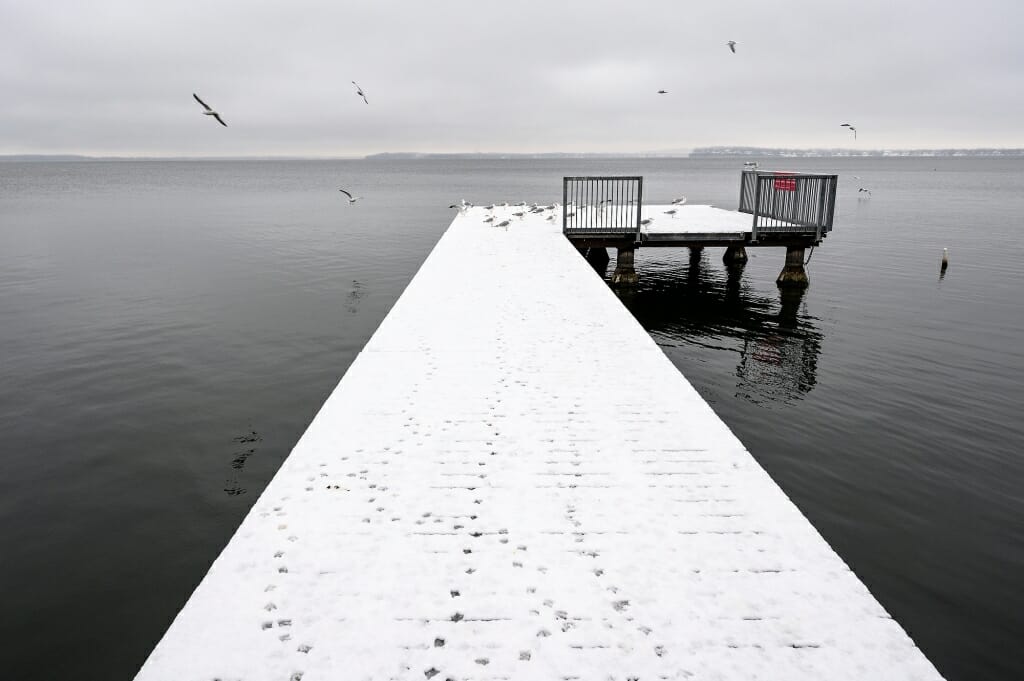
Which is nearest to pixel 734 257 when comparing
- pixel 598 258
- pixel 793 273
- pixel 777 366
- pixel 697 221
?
pixel 793 273

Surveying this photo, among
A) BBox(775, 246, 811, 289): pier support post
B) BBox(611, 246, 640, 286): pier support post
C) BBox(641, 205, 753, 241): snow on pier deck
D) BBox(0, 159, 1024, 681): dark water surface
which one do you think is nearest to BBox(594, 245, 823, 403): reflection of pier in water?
BBox(0, 159, 1024, 681): dark water surface

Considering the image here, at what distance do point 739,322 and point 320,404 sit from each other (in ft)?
45.7

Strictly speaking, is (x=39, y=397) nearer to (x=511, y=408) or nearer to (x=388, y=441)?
(x=388, y=441)

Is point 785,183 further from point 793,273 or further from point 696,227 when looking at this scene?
point 793,273

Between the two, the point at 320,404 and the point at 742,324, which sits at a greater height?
the point at 742,324

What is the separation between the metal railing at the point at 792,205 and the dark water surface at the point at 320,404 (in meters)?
2.75

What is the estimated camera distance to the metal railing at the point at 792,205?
21469 millimetres

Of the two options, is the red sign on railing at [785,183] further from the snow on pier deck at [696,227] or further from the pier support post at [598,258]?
the pier support post at [598,258]

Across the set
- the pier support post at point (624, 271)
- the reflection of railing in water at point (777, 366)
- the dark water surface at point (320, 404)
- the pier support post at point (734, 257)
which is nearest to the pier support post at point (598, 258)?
the dark water surface at point (320, 404)

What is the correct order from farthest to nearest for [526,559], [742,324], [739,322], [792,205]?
[792,205] < [739,322] < [742,324] < [526,559]

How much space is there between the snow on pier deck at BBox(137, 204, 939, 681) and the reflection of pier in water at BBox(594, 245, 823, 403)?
708 cm

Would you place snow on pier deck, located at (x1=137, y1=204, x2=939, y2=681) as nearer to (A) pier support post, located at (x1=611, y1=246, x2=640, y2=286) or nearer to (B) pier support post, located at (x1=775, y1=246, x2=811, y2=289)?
(A) pier support post, located at (x1=611, y1=246, x2=640, y2=286)

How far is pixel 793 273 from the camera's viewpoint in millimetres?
24812

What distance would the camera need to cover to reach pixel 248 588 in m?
4.94
